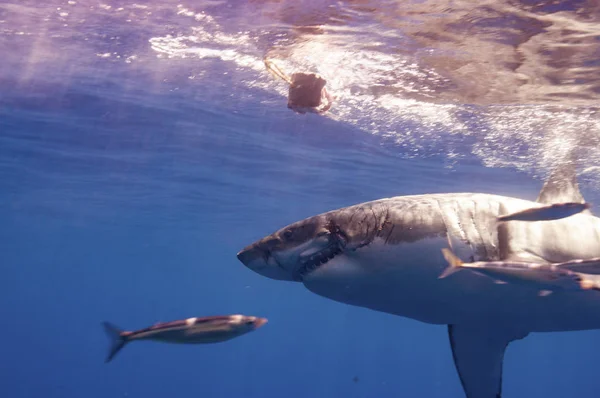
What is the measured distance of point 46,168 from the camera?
948 inches

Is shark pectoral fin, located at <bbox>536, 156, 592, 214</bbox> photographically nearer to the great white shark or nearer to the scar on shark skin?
the great white shark

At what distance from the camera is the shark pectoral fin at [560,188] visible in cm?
456

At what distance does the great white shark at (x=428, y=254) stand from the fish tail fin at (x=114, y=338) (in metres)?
5.45

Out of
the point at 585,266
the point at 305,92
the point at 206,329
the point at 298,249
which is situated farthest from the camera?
the point at 305,92

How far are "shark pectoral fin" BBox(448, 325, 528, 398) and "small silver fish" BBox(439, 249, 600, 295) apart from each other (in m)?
1.72

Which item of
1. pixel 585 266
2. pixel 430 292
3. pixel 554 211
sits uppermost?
pixel 554 211

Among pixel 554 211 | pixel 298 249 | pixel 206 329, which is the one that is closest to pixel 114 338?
pixel 206 329

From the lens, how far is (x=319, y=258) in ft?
10.7

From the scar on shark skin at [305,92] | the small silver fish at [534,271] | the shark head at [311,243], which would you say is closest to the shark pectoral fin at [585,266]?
the small silver fish at [534,271]

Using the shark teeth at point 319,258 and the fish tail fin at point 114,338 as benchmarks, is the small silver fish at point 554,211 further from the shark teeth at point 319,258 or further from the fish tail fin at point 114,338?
the fish tail fin at point 114,338

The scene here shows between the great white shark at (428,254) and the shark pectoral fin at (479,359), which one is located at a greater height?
the great white shark at (428,254)

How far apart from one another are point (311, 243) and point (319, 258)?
0.13m

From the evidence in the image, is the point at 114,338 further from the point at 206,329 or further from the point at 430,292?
the point at 430,292

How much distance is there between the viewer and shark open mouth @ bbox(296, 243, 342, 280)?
128 inches
